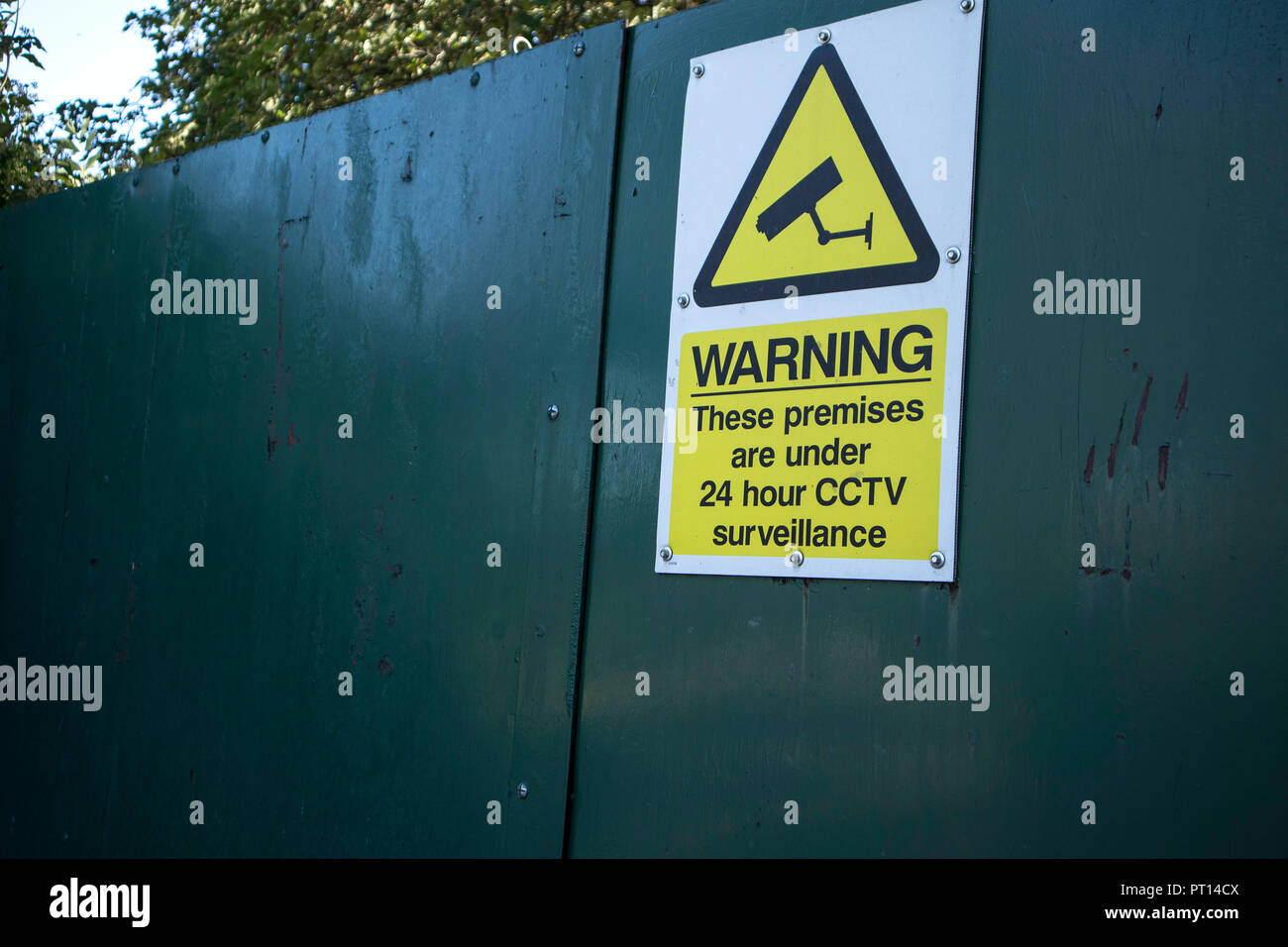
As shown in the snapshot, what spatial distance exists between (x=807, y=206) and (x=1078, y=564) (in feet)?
2.86

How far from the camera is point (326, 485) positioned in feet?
10.3

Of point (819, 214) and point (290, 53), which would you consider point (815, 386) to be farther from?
point (290, 53)

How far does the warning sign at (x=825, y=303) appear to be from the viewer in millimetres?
2143

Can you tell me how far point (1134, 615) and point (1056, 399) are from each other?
0.38m

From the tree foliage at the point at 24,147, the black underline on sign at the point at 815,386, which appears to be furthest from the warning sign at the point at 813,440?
the tree foliage at the point at 24,147

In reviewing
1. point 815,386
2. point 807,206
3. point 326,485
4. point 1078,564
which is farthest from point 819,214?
Result: point 326,485

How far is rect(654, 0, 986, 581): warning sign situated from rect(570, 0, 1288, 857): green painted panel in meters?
0.05

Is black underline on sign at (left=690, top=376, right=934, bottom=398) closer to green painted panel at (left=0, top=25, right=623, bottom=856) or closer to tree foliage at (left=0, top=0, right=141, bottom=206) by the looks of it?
green painted panel at (left=0, top=25, right=623, bottom=856)

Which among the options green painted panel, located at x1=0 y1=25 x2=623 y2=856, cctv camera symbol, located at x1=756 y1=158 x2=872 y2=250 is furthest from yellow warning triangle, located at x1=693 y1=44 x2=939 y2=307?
green painted panel, located at x1=0 y1=25 x2=623 y2=856

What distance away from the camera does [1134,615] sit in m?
1.89

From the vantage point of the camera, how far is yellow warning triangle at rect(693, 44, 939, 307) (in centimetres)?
221

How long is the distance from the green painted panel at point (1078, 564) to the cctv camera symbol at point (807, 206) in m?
0.28

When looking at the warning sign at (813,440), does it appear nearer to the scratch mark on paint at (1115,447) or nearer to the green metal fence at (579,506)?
the green metal fence at (579,506)

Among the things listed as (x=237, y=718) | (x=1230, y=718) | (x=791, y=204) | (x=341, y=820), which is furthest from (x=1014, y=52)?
(x=237, y=718)
